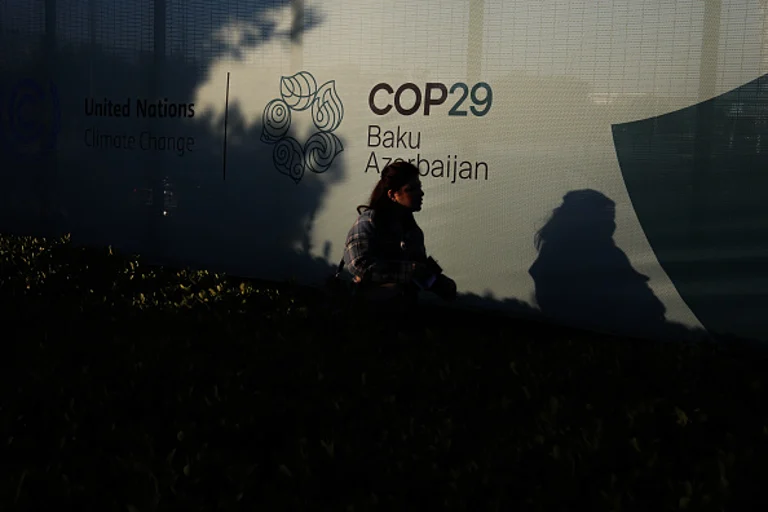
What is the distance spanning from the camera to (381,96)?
7.94 metres

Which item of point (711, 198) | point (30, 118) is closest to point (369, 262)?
point (711, 198)

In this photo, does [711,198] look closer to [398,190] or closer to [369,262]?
[398,190]

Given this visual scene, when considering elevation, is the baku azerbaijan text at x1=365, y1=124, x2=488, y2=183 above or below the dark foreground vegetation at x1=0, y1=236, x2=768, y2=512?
above

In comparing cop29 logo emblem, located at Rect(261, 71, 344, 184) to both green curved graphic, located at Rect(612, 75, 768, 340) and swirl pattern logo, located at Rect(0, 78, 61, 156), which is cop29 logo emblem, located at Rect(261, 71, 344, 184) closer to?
green curved graphic, located at Rect(612, 75, 768, 340)

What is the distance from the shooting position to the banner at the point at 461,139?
258 inches

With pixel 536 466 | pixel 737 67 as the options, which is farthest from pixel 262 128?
pixel 536 466

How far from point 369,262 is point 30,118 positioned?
20.7 feet

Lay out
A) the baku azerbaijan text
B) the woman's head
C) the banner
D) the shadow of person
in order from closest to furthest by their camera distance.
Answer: the woman's head → the banner → the shadow of person → the baku azerbaijan text

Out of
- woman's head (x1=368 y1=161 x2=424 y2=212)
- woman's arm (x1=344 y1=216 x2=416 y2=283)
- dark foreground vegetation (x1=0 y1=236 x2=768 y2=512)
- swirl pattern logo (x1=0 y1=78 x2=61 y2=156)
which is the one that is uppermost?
swirl pattern logo (x1=0 y1=78 x2=61 y2=156)

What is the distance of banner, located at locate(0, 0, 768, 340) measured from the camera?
655cm

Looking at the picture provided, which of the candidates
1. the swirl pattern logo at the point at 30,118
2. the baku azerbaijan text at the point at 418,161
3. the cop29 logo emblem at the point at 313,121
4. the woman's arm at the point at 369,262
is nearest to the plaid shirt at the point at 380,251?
the woman's arm at the point at 369,262

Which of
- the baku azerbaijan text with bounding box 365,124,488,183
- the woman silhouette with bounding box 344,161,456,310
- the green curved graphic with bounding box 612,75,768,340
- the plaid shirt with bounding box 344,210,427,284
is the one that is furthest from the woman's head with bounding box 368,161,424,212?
the green curved graphic with bounding box 612,75,768,340

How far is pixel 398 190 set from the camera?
6.27 metres

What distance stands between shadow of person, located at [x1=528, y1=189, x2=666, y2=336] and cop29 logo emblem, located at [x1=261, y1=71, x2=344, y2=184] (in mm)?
2111
